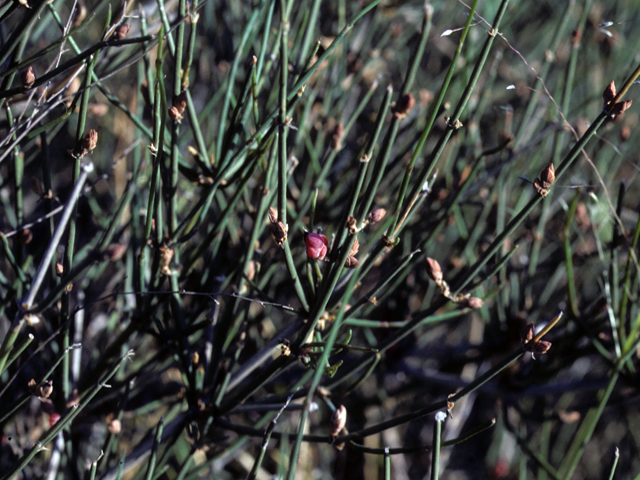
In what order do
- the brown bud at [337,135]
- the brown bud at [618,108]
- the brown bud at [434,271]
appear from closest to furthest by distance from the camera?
1. the brown bud at [618,108]
2. the brown bud at [434,271]
3. the brown bud at [337,135]

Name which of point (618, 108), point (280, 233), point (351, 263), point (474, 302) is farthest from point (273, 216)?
point (618, 108)

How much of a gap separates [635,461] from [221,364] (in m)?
3.29

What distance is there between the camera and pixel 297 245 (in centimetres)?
170

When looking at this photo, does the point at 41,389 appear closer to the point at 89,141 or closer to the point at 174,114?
the point at 89,141

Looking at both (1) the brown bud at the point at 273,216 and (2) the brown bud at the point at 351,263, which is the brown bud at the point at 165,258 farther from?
(2) the brown bud at the point at 351,263

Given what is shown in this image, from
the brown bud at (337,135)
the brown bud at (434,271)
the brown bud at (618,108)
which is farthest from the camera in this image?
the brown bud at (337,135)

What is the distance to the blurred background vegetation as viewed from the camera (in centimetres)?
112

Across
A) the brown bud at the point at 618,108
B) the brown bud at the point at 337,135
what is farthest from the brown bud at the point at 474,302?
the brown bud at the point at 337,135

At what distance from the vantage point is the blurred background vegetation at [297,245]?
112 centimetres

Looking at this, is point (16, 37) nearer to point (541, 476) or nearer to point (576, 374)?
point (541, 476)

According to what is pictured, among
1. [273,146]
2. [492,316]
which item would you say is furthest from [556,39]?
[273,146]

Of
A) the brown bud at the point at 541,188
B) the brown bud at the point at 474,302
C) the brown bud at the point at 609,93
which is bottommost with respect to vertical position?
the brown bud at the point at 474,302

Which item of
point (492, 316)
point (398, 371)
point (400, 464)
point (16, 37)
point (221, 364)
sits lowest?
point (400, 464)

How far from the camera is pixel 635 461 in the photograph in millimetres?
3557
